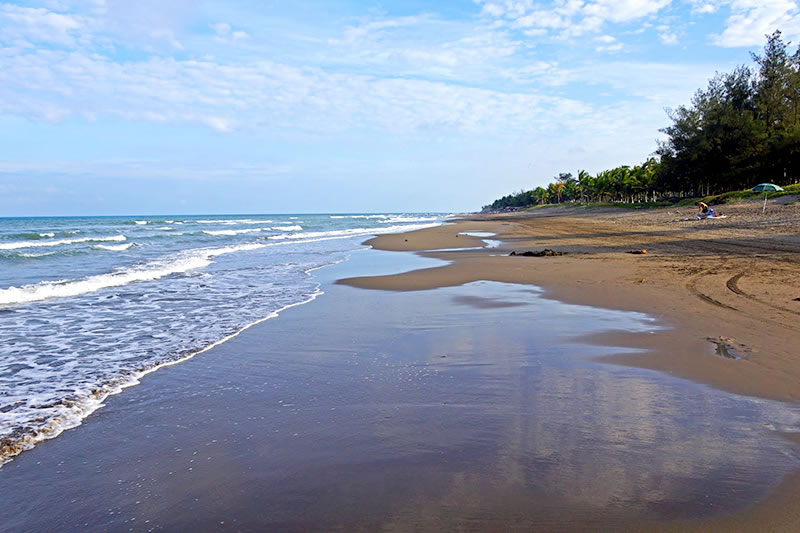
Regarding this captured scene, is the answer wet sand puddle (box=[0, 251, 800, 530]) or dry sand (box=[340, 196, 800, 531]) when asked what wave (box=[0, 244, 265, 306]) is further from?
→ wet sand puddle (box=[0, 251, 800, 530])

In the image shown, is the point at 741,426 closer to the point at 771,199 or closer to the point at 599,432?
the point at 599,432

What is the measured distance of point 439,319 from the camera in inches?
326

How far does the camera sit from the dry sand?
4.87 m

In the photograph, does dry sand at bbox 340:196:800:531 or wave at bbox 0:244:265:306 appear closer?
dry sand at bbox 340:196:800:531

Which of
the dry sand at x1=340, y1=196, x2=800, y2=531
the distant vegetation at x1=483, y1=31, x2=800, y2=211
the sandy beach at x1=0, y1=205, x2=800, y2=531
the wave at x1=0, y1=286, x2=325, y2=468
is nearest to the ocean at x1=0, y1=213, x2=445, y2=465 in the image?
the wave at x1=0, y1=286, x2=325, y2=468

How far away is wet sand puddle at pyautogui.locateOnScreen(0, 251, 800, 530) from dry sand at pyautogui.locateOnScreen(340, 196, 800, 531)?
38 cm

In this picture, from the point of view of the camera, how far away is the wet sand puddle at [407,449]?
291cm

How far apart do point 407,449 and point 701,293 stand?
26.4 ft

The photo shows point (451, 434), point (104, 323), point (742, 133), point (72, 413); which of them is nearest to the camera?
point (451, 434)

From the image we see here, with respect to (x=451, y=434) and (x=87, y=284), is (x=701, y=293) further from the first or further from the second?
(x=87, y=284)

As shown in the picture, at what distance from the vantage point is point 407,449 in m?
3.65

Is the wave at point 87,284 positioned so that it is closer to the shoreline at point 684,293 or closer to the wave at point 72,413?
the shoreline at point 684,293

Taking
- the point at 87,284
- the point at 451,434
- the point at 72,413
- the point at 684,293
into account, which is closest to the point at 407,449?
the point at 451,434

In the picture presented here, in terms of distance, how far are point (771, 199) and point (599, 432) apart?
40.1 m
